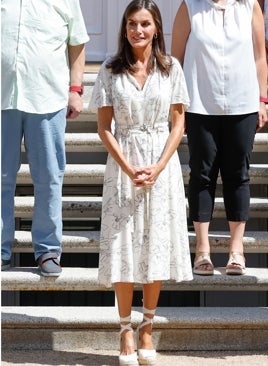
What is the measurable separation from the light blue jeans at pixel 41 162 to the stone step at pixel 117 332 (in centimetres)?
35

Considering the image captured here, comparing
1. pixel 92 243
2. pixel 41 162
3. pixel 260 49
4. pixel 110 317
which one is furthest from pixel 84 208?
pixel 260 49

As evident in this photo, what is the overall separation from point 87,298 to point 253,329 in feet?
8.09

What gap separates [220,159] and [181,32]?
25.1 inches

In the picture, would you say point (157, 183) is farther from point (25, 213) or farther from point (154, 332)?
point (25, 213)

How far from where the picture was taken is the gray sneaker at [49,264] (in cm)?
415

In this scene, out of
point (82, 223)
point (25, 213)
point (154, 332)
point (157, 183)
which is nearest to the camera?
point (157, 183)

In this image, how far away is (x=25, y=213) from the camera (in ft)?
15.9

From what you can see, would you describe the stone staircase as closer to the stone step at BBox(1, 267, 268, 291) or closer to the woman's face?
the stone step at BBox(1, 267, 268, 291)

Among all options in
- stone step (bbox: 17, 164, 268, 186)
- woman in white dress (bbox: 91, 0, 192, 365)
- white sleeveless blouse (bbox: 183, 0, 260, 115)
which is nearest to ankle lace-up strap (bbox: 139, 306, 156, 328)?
woman in white dress (bbox: 91, 0, 192, 365)

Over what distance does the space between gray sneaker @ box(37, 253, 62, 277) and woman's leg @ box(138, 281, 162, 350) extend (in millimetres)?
598

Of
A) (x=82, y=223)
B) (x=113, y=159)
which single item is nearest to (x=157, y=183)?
(x=113, y=159)

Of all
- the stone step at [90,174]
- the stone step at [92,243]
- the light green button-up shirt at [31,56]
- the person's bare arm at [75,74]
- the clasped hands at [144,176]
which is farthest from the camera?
the stone step at [90,174]

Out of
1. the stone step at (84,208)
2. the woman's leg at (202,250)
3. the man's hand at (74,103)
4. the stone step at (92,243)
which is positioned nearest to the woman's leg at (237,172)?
the woman's leg at (202,250)

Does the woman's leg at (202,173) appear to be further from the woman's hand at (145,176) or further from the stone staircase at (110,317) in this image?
the woman's hand at (145,176)
